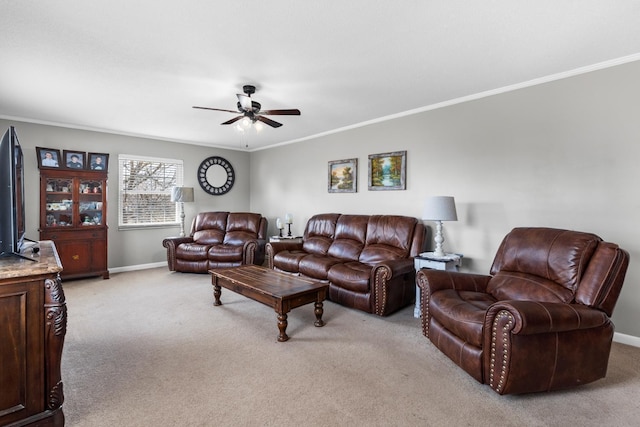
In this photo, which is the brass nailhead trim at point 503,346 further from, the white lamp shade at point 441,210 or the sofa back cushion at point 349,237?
the sofa back cushion at point 349,237

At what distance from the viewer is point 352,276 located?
360cm

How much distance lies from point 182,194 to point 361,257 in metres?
3.64

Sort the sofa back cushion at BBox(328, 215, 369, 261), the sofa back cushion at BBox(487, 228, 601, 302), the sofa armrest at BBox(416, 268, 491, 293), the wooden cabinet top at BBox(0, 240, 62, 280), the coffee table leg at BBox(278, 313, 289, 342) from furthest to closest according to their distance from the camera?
the sofa back cushion at BBox(328, 215, 369, 261) < the coffee table leg at BBox(278, 313, 289, 342) < the sofa armrest at BBox(416, 268, 491, 293) < the sofa back cushion at BBox(487, 228, 601, 302) < the wooden cabinet top at BBox(0, 240, 62, 280)

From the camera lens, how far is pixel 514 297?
8.27 ft

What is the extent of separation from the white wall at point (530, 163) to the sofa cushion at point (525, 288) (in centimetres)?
90

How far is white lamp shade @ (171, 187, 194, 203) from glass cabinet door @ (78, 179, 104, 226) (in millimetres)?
1101

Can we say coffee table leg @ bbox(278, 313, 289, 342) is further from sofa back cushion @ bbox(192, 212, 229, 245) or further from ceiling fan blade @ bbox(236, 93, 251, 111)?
sofa back cushion @ bbox(192, 212, 229, 245)

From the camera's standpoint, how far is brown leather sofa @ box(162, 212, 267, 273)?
5.18m

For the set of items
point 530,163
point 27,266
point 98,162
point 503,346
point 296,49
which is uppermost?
point 296,49

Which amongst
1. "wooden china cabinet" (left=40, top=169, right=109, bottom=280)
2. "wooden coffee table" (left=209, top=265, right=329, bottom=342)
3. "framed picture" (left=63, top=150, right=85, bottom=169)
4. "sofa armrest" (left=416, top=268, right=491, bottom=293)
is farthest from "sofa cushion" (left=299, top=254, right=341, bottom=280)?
"framed picture" (left=63, top=150, right=85, bottom=169)

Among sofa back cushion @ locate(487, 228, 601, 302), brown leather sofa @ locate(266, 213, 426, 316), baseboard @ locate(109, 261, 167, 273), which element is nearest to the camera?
sofa back cushion @ locate(487, 228, 601, 302)

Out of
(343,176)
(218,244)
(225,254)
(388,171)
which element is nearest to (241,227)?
(218,244)

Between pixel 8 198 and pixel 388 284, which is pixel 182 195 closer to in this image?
pixel 8 198

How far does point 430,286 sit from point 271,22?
2396 millimetres
